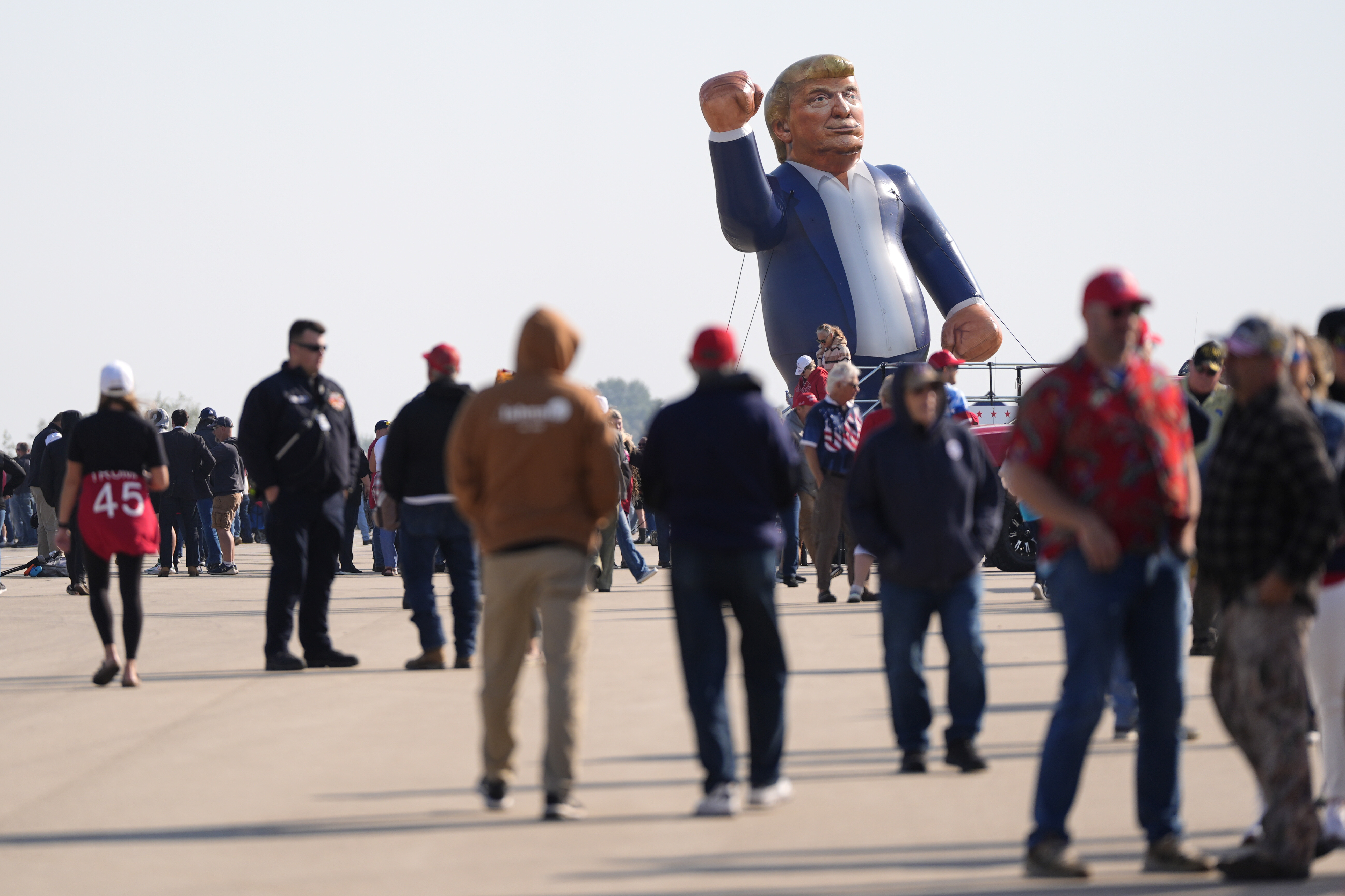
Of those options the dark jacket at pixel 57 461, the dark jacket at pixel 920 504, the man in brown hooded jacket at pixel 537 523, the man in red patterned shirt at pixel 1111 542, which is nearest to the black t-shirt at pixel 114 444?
the man in brown hooded jacket at pixel 537 523

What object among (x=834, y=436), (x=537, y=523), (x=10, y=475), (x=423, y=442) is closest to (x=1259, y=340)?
(x=537, y=523)

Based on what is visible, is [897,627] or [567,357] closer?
[567,357]

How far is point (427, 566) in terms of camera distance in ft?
30.5

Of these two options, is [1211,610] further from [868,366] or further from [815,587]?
[868,366]

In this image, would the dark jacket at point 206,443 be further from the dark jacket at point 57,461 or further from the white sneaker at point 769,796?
the white sneaker at point 769,796

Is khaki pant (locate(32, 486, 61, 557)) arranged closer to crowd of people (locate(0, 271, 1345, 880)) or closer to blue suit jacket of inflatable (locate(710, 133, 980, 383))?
blue suit jacket of inflatable (locate(710, 133, 980, 383))

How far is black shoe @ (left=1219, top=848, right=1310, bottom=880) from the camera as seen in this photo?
457 cm

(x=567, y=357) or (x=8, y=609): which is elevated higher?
(x=567, y=357)

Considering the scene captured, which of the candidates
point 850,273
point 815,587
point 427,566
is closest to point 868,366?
point 850,273

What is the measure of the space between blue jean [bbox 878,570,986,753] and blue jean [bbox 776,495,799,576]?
22.3ft

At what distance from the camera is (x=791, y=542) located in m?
13.8

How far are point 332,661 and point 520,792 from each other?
379 centimetres

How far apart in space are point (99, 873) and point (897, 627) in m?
2.95

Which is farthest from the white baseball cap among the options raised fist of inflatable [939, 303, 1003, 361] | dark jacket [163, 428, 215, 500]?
raised fist of inflatable [939, 303, 1003, 361]
